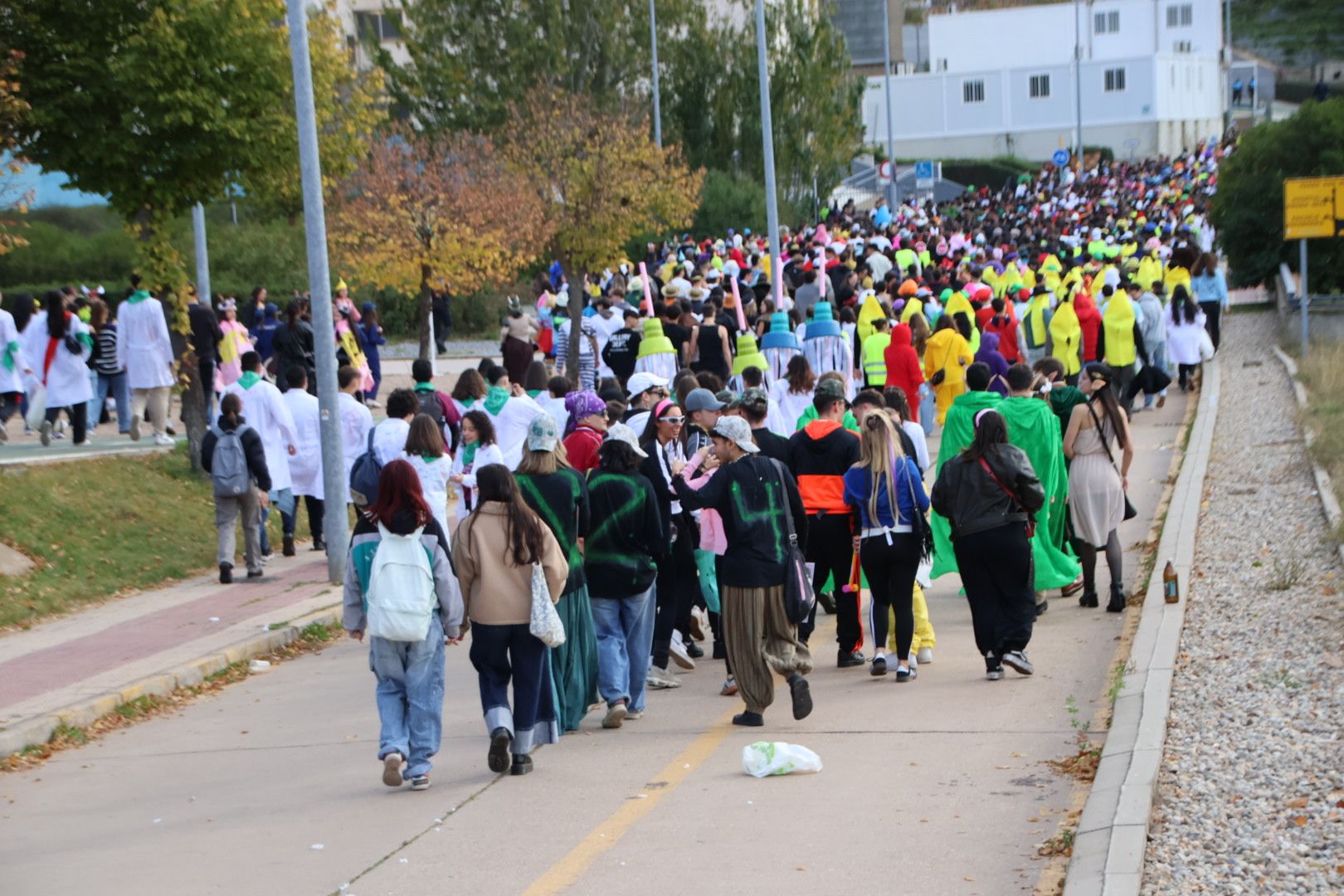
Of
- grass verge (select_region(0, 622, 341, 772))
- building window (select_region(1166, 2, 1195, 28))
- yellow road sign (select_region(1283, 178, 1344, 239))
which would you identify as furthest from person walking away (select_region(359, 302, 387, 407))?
building window (select_region(1166, 2, 1195, 28))

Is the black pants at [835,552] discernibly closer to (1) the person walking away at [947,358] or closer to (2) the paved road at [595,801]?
(2) the paved road at [595,801]

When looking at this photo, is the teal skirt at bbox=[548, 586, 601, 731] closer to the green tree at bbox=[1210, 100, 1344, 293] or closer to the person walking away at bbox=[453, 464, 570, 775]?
the person walking away at bbox=[453, 464, 570, 775]

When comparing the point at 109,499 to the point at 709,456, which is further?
the point at 109,499

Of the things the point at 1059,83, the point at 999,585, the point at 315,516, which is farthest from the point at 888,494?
the point at 1059,83

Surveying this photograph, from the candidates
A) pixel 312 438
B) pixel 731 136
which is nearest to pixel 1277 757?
pixel 312 438

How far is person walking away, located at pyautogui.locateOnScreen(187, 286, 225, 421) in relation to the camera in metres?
19.9

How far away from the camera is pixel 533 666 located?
29.2 feet

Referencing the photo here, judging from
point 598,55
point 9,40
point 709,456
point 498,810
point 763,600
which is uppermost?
point 598,55

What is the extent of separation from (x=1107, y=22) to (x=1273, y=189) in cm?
6791

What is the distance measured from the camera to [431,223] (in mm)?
26281

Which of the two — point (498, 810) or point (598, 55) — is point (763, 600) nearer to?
point (498, 810)

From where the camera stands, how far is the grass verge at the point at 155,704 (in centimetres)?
1010

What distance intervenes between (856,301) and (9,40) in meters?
12.7

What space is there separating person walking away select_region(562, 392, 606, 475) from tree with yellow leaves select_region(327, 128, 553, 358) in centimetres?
1485
